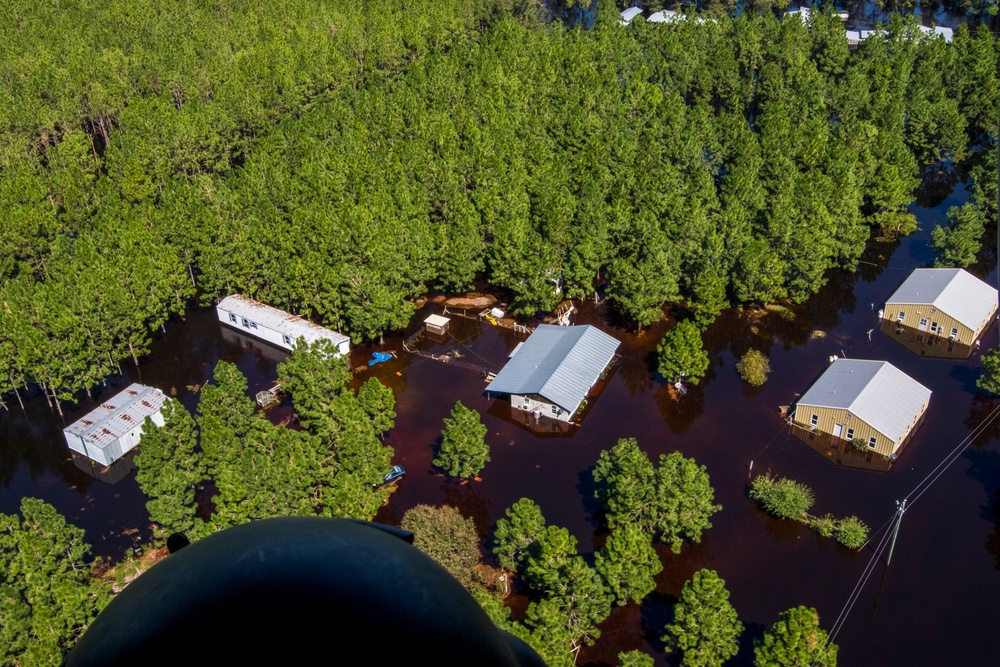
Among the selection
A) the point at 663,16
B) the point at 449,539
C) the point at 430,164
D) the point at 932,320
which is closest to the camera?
the point at 449,539

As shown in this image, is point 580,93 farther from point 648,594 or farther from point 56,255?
point 648,594

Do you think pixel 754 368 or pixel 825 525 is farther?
A: pixel 754 368

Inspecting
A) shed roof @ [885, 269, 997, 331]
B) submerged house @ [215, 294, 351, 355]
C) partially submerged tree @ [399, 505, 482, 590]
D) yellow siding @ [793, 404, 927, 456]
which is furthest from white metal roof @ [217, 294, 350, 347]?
shed roof @ [885, 269, 997, 331]

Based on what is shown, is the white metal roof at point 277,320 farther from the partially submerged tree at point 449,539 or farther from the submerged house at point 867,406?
the submerged house at point 867,406

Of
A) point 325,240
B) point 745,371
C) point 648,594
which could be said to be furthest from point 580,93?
point 648,594

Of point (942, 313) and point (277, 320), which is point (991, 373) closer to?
point (942, 313)

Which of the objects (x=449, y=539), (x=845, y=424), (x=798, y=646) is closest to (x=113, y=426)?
(x=449, y=539)
